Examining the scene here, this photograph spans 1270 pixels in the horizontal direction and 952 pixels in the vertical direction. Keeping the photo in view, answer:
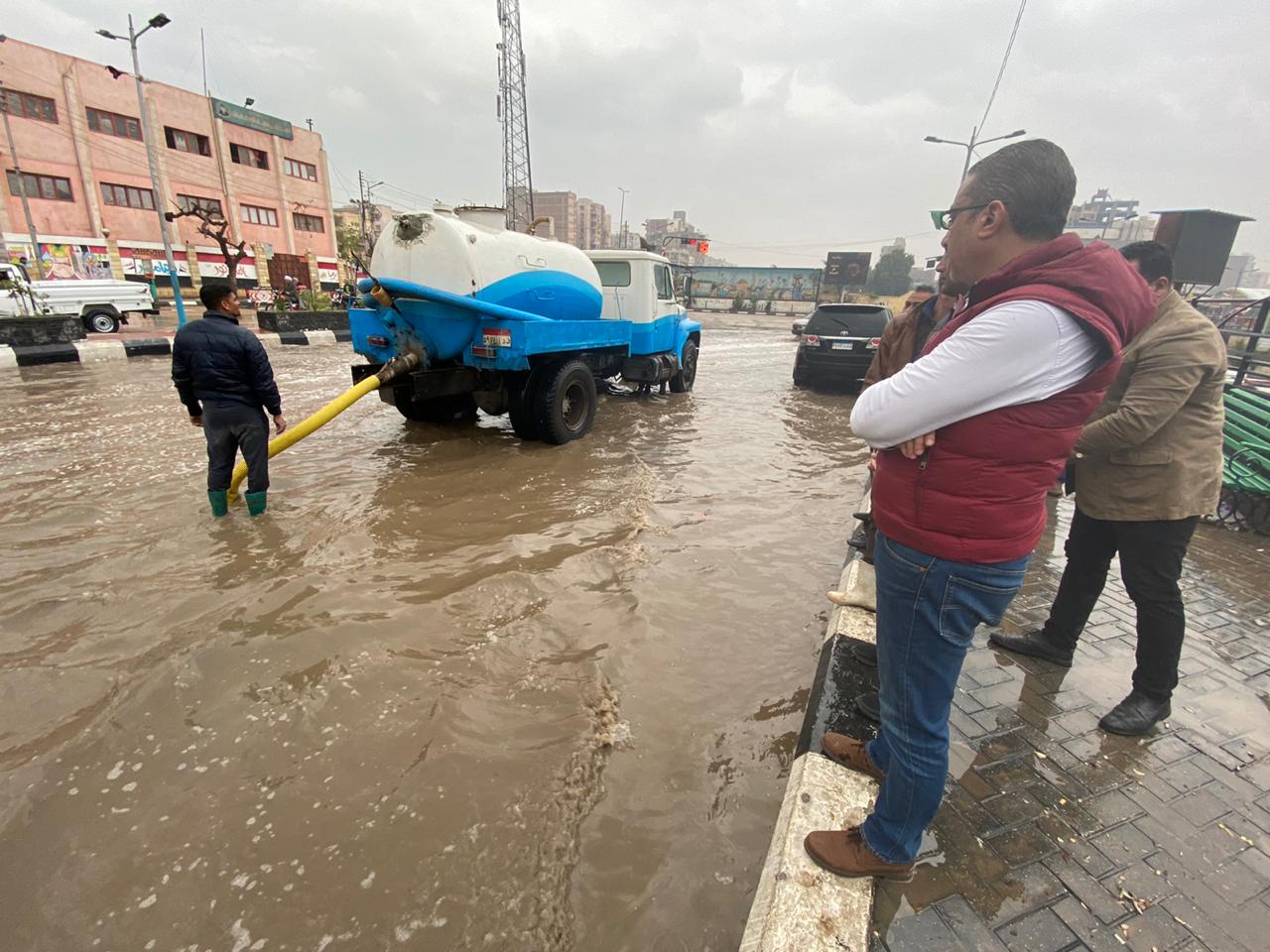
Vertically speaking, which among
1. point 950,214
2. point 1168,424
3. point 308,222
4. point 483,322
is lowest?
point 1168,424

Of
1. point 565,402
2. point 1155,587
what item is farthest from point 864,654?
point 565,402

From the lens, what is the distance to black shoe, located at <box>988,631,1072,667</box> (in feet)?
8.80

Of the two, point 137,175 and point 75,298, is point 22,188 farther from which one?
point 75,298

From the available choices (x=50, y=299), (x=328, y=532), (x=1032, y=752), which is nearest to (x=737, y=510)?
(x=1032, y=752)

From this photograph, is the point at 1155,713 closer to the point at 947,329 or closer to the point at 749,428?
the point at 947,329

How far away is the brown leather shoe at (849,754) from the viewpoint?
1.87m

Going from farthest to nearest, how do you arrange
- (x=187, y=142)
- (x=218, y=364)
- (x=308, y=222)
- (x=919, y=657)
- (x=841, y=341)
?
(x=308, y=222)
(x=187, y=142)
(x=841, y=341)
(x=218, y=364)
(x=919, y=657)

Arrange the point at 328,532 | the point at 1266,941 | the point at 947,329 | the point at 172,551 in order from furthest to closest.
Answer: the point at 328,532 → the point at 172,551 → the point at 1266,941 → the point at 947,329

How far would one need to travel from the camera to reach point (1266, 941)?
1522 millimetres

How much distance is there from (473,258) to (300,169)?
39.4 metres

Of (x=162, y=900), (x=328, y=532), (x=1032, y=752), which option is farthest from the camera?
(x=328, y=532)

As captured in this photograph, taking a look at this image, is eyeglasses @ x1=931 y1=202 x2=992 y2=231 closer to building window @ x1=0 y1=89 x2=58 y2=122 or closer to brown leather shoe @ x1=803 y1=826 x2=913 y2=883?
brown leather shoe @ x1=803 y1=826 x2=913 y2=883

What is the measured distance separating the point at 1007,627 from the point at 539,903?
2.65 m

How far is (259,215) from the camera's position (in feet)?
108
